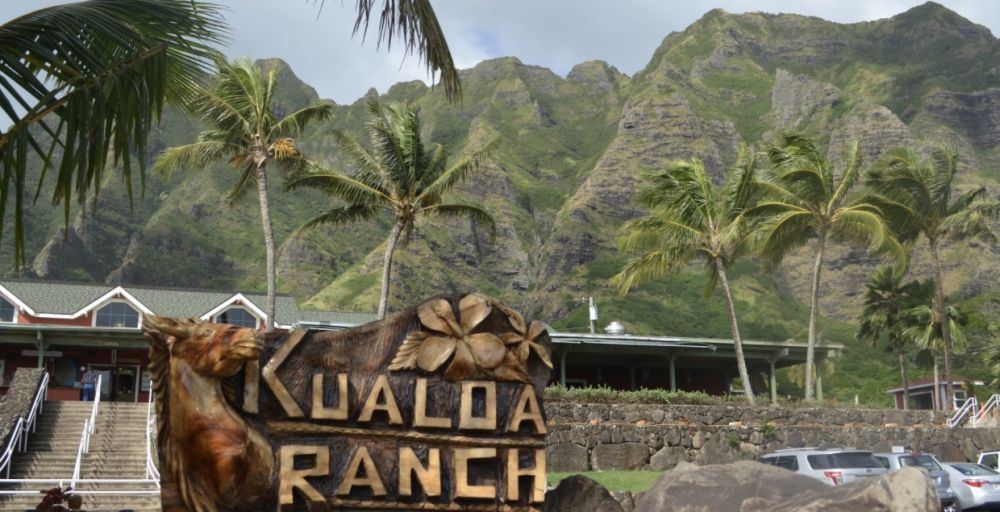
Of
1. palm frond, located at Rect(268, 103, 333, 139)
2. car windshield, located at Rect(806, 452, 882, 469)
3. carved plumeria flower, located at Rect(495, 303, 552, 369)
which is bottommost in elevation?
car windshield, located at Rect(806, 452, 882, 469)

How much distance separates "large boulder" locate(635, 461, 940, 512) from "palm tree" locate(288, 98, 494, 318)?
15.0m

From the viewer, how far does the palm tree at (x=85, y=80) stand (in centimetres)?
549

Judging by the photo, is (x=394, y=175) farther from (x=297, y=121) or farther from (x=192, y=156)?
(x=192, y=156)

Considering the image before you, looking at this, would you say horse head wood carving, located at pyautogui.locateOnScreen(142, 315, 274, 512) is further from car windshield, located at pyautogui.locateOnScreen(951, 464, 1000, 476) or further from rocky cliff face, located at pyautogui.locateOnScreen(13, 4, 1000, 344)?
rocky cliff face, located at pyautogui.locateOnScreen(13, 4, 1000, 344)

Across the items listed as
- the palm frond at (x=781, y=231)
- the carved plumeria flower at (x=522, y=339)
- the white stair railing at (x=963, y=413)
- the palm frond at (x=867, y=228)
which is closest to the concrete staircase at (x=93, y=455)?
the carved plumeria flower at (x=522, y=339)

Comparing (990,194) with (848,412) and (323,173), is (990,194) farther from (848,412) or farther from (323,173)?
Result: (323,173)

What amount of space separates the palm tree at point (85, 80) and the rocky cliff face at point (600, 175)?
58.1m

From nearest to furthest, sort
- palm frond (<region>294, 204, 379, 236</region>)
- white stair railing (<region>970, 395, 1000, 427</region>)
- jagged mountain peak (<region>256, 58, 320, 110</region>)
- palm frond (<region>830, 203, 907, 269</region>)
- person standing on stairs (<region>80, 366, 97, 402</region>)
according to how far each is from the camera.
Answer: palm frond (<region>294, 204, 379, 236</region>) → palm frond (<region>830, 203, 907, 269</region>) → person standing on stairs (<region>80, 366, 97, 402</region>) → white stair railing (<region>970, 395, 1000, 427</region>) → jagged mountain peak (<region>256, 58, 320, 110</region>)

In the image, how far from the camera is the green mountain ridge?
261 feet

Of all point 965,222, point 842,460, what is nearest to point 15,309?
point 842,460

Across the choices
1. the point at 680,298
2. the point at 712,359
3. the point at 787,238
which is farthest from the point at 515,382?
the point at 680,298

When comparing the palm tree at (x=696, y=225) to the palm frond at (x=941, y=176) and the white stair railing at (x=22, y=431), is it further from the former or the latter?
the white stair railing at (x=22, y=431)

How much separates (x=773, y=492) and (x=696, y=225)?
2078cm

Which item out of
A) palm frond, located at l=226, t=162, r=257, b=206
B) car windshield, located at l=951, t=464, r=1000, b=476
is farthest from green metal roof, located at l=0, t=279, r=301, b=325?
car windshield, located at l=951, t=464, r=1000, b=476
